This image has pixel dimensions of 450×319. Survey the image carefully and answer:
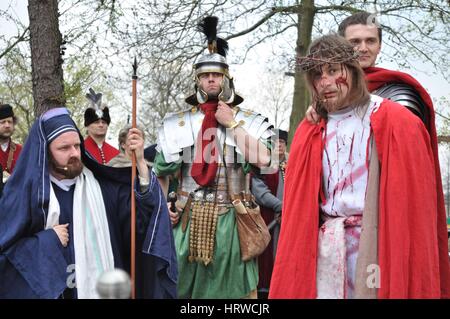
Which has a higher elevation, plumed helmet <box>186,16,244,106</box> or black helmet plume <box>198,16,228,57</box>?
black helmet plume <box>198,16,228,57</box>

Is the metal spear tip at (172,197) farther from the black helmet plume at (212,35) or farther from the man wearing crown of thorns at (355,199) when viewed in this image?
the man wearing crown of thorns at (355,199)

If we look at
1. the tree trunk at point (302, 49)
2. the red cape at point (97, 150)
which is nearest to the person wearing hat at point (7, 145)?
the red cape at point (97, 150)

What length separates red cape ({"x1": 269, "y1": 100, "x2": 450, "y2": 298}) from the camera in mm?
3045

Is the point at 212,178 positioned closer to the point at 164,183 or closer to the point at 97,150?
the point at 164,183

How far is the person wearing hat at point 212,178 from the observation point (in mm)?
5488

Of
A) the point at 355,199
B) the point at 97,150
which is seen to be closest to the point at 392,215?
the point at 355,199

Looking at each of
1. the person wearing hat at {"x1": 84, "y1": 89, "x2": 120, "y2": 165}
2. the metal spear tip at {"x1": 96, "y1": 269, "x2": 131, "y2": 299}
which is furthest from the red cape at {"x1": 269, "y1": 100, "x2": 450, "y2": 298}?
the person wearing hat at {"x1": 84, "y1": 89, "x2": 120, "y2": 165}

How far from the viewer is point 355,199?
10.8ft

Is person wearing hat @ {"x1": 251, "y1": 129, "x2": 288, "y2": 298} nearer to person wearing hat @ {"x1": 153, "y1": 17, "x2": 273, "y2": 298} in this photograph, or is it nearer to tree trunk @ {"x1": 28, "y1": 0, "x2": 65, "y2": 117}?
person wearing hat @ {"x1": 153, "y1": 17, "x2": 273, "y2": 298}

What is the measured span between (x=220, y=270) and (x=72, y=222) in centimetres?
176

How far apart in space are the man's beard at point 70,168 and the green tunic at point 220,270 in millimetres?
1645

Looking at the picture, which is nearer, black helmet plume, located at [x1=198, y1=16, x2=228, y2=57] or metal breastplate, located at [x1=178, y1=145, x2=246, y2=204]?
metal breastplate, located at [x1=178, y1=145, x2=246, y2=204]

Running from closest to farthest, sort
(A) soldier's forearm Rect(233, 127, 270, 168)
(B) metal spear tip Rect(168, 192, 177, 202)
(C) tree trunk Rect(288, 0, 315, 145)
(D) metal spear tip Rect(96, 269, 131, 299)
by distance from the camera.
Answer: (D) metal spear tip Rect(96, 269, 131, 299) → (A) soldier's forearm Rect(233, 127, 270, 168) → (B) metal spear tip Rect(168, 192, 177, 202) → (C) tree trunk Rect(288, 0, 315, 145)
